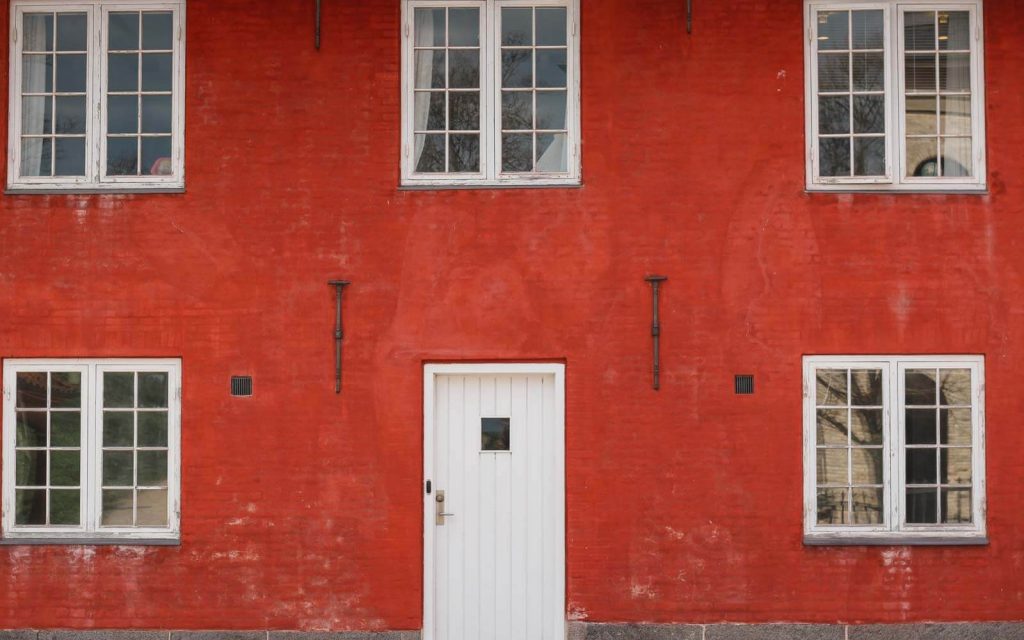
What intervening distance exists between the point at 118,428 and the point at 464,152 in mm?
3644

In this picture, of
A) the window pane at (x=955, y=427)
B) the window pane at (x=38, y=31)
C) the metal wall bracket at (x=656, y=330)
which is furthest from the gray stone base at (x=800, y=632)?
the window pane at (x=38, y=31)

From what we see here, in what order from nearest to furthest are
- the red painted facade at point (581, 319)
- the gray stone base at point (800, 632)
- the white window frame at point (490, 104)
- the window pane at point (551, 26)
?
the gray stone base at point (800, 632) < the red painted facade at point (581, 319) < the white window frame at point (490, 104) < the window pane at point (551, 26)

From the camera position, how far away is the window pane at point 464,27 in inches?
329

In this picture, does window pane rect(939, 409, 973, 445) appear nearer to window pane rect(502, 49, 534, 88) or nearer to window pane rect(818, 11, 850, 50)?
window pane rect(818, 11, 850, 50)

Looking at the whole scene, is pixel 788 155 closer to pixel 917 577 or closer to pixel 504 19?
pixel 504 19

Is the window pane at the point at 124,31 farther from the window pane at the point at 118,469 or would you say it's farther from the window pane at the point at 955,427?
the window pane at the point at 955,427

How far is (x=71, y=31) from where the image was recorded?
845cm

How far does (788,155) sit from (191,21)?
5.05 metres

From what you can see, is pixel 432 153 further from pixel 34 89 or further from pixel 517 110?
pixel 34 89

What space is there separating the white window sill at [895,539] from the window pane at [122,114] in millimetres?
6490

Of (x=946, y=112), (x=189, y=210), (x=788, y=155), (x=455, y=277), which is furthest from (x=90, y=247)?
(x=946, y=112)

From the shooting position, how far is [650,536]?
8.15 meters

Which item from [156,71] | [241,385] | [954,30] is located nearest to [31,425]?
[241,385]

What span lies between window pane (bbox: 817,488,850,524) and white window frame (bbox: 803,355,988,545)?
0.05 meters
